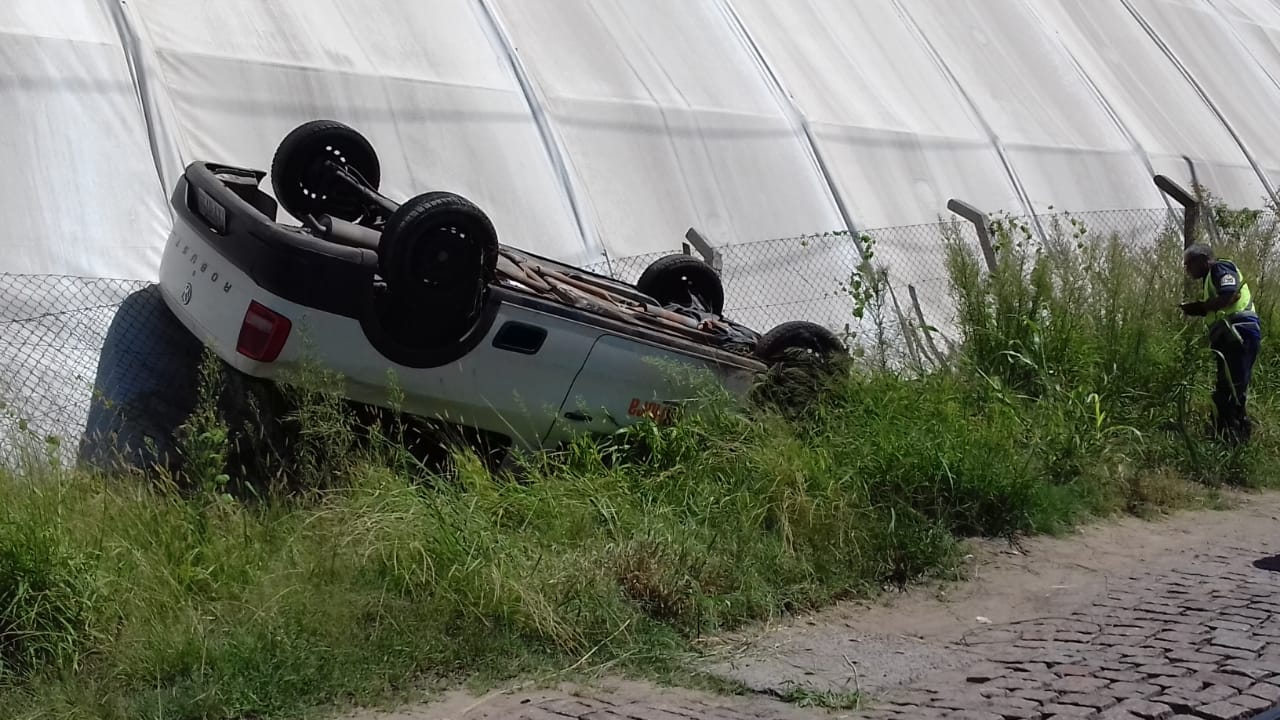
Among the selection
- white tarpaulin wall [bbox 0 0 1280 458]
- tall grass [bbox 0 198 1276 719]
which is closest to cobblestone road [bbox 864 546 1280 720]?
tall grass [bbox 0 198 1276 719]

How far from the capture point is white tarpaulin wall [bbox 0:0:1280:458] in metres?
7.38

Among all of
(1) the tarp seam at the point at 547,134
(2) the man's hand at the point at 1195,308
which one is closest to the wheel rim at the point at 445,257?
(1) the tarp seam at the point at 547,134

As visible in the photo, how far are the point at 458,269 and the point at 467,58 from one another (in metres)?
3.94

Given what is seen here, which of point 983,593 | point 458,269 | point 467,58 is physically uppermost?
point 467,58

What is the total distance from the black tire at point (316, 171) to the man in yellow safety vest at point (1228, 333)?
5.68 m

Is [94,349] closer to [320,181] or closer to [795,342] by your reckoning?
[320,181]

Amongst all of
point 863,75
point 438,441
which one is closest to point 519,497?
point 438,441

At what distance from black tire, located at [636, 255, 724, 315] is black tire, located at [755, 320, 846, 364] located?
45.2 inches

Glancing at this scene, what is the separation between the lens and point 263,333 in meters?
5.64

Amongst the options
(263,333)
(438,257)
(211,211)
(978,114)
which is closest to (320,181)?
(211,211)

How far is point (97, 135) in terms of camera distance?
7398 mm

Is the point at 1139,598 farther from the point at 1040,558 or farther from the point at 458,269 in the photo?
the point at 458,269

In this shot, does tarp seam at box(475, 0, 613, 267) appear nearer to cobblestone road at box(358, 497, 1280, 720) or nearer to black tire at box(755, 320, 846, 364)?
black tire at box(755, 320, 846, 364)

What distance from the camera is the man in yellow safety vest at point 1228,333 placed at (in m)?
8.72
